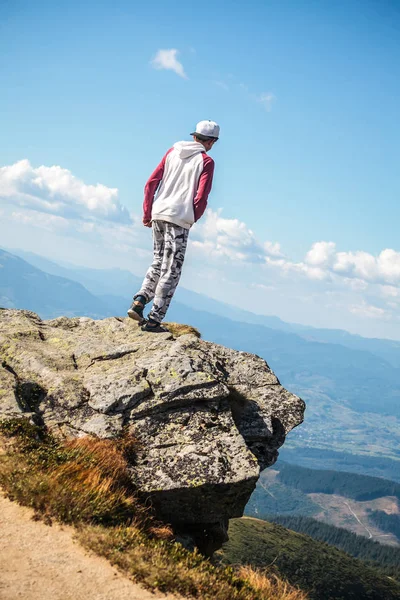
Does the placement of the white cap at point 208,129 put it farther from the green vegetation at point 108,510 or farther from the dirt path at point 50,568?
the dirt path at point 50,568

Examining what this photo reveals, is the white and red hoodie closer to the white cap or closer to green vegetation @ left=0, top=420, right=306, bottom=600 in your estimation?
the white cap

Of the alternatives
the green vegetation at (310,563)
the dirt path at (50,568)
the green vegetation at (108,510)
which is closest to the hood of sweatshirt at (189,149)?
the green vegetation at (108,510)

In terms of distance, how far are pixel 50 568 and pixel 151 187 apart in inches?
413

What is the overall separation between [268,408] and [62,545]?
741 centimetres

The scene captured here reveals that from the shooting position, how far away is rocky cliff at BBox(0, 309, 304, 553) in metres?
9.37

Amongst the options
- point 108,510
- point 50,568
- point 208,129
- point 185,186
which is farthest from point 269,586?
point 208,129

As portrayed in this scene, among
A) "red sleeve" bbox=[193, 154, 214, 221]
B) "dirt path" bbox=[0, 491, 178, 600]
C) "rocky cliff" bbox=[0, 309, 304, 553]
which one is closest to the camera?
"dirt path" bbox=[0, 491, 178, 600]

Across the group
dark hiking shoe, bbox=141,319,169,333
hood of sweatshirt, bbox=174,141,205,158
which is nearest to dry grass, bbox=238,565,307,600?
dark hiking shoe, bbox=141,319,169,333

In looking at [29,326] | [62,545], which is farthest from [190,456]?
[29,326]

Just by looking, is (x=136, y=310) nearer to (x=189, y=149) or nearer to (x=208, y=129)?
(x=189, y=149)

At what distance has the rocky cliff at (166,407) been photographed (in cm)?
937

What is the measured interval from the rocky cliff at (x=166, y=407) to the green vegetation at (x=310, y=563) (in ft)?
373

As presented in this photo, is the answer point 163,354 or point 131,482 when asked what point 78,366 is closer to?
point 163,354

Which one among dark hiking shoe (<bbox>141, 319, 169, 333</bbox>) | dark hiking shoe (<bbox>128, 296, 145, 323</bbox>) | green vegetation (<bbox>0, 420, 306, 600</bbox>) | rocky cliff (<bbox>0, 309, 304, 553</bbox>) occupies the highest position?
dark hiking shoe (<bbox>128, 296, 145, 323</bbox>)
